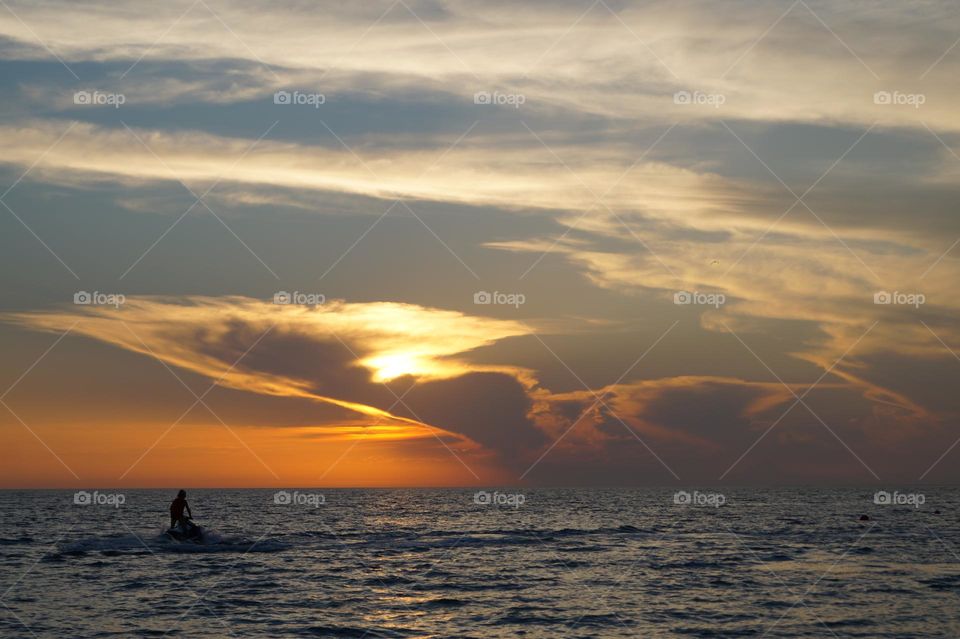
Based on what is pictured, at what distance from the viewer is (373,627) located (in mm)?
30031

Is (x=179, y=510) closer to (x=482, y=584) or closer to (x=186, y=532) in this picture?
(x=186, y=532)

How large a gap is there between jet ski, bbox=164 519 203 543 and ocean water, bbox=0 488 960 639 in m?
0.74

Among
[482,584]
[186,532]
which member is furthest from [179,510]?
[482,584]

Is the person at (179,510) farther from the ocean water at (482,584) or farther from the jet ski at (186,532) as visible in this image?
the ocean water at (482,584)

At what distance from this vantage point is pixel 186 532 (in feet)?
188

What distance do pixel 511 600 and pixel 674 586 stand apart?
27.7 ft

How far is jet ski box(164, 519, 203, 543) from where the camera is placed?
187 ft

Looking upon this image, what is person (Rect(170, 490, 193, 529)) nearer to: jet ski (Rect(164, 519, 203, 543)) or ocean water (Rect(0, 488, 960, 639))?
jet ski (Rect(164, 519, 203, 543))

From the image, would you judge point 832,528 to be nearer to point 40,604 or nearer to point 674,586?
point 674,586

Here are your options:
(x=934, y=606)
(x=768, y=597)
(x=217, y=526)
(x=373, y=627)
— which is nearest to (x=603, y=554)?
(x=768, y=597)

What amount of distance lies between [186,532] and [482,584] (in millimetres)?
25574

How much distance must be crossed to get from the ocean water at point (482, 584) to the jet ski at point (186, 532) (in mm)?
741

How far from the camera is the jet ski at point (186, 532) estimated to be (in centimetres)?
5697

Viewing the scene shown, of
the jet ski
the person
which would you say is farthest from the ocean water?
the person
